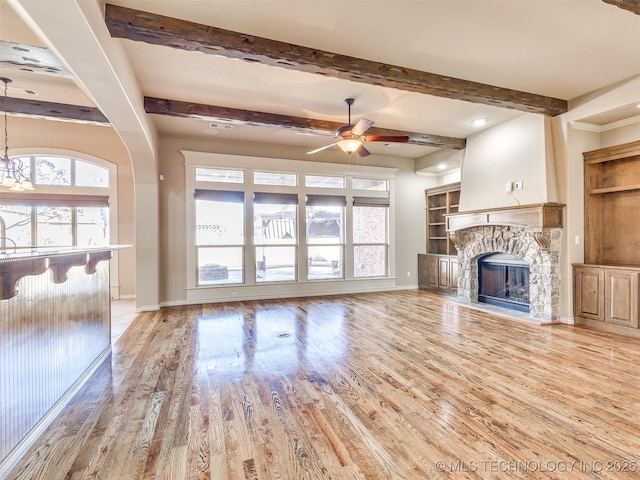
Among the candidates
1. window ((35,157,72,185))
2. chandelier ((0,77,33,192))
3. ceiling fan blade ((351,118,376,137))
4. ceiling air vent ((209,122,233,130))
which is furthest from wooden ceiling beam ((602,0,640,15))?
Result: window ((35,157,72,185))

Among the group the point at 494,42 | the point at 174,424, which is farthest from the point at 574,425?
the point at 494,42

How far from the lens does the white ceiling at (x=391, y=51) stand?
267 cm

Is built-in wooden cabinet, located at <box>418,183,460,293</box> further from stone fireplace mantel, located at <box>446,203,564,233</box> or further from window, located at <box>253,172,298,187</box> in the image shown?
window, located at <box>253,172,298,187</box>

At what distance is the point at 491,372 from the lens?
2.95 m

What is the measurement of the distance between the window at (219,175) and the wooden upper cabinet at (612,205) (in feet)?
19.8

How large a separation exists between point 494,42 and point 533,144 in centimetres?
233

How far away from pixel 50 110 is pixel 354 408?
18.4 feet

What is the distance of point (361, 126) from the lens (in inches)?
160

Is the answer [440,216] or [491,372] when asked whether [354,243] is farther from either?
[491,372]

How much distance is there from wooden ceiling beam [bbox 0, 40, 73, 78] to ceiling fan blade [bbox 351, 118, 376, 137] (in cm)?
322

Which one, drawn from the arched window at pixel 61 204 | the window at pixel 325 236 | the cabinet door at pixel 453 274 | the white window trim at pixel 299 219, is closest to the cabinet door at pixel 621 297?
the cabinet door at pixel 453 274

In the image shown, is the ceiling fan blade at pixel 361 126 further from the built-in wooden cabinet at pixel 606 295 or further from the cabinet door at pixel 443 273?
the cabinet door at pixel 443 273

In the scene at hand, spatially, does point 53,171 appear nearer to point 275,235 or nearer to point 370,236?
point 275,235

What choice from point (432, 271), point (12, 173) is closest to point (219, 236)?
point (12, 173)
